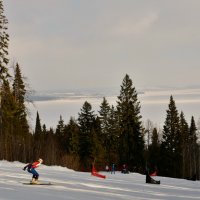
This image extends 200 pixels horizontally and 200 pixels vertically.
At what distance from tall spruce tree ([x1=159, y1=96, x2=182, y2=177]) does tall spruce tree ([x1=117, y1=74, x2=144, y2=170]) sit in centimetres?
418

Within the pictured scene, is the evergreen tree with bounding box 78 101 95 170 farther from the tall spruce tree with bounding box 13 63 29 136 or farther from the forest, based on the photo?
the tall spruce tree with bounding box 13 63 29 136

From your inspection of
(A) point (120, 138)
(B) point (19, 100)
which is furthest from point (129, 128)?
(B) point (19, 100)

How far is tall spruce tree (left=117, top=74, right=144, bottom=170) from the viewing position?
71.6m

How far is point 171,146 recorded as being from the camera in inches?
2926

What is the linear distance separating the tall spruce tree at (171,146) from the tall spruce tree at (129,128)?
4.18 meters

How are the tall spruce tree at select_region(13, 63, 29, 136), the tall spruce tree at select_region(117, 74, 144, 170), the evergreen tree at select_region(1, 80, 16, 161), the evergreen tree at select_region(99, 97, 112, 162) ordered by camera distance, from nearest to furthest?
the evergreen tree at select_region(1, 80, 16, 161) → the tall spruce tree at select_region(13, 63, 29, 136) → the tall spruce tree at select_region(117, 74, 144, 170) → the evergreen tree at select_region(99, 97, 112, 162)

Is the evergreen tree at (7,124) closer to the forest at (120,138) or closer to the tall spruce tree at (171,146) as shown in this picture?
the forest at (120,138)

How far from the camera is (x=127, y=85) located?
7388cm

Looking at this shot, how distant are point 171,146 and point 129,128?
8.09m

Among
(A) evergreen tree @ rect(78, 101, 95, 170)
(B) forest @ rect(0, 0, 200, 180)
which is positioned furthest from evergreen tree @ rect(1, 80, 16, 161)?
(A) evergreen tree @ rect(78, 101, 95, 170)

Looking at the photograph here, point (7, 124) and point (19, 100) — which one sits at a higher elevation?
point (19, 100)

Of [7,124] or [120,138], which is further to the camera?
[120,138]

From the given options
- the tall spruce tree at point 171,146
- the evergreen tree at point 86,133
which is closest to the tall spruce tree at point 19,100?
the evergreen tree at point 86,133

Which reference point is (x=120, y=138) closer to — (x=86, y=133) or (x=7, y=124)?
(x=86, y=133)
